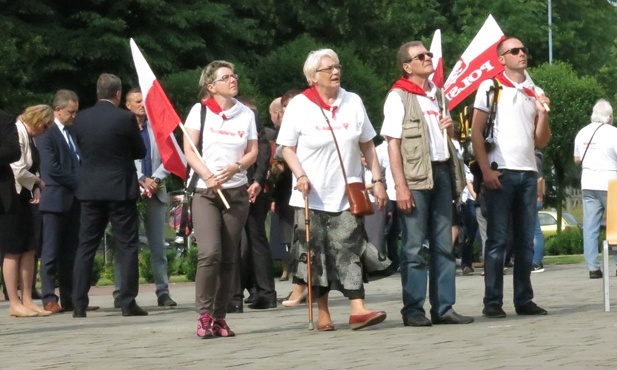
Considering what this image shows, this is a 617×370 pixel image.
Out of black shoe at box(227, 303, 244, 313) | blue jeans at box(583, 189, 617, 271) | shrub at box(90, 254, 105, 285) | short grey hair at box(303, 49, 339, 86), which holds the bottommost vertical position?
black shoe at box(227, 303, 244, 313)

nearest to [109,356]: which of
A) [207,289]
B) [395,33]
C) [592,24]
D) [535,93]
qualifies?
[207,289]

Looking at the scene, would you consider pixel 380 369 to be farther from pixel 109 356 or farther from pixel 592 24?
pixel 592 24

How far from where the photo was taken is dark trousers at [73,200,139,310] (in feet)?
43.6

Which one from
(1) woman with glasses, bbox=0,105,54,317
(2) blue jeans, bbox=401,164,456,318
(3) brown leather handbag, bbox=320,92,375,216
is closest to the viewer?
(3) brown leather handbag, bbox=320,92,375,216

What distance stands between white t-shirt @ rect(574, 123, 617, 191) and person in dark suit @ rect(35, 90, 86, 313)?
585 cm

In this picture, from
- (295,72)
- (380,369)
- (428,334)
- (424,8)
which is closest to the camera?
(380,369)

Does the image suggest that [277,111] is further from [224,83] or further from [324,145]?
[324,145]

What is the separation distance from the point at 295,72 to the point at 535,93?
85.0 feet

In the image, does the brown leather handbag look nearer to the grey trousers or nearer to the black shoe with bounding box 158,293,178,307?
the grey trousers

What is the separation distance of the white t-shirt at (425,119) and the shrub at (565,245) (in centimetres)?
1896

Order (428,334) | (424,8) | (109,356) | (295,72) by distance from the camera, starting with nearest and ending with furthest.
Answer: (109,356)
(428,334)
(295,72)
(424,8)

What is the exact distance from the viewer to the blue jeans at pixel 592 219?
17.4m

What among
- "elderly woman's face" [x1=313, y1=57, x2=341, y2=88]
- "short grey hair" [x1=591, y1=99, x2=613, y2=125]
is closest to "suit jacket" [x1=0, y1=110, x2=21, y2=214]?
"elderly woman's face" [x1=313, y1=57, x2=341, y2=88]

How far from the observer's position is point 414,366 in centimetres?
839
